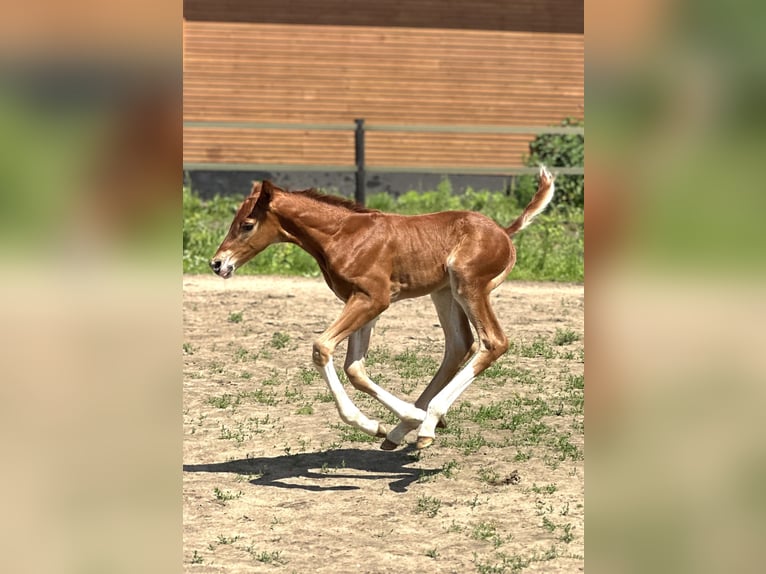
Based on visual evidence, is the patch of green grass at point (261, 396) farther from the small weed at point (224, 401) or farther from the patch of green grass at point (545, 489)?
the patch of green grass at point (545, 489)

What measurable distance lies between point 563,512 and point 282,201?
7.45ft

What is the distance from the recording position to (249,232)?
595cm

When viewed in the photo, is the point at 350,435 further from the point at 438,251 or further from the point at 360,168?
the point at 360,168

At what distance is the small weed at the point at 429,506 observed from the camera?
5.15 meters

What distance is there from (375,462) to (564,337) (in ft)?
11.7

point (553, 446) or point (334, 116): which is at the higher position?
point (334, 116)

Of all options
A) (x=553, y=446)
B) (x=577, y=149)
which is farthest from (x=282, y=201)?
(x=577, y=149)

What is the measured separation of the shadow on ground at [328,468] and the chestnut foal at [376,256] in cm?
17

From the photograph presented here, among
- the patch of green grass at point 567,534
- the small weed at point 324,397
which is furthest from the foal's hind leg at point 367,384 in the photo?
the small weed at point 324,397

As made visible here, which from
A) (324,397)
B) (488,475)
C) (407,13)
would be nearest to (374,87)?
(407,13)
